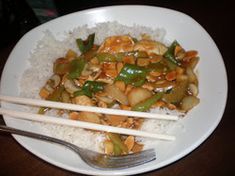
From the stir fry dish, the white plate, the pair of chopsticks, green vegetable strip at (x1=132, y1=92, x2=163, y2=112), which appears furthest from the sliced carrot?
the white plate

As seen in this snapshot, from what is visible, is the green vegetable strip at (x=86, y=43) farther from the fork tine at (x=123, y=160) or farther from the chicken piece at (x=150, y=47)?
the fork tine at (x=123, y=160)

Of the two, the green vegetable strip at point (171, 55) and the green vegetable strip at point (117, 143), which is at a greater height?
the green vegetable strip at point (171, 55)

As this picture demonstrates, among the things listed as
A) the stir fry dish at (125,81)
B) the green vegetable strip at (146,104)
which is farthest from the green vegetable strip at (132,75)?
the green vegetable strip at (146,104)

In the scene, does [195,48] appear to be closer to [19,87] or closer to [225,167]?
[225,167]

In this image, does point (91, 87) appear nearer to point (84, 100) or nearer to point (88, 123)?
point (84, 100)

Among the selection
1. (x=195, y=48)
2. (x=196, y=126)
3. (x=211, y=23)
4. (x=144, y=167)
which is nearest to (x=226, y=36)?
(x=211, y=23)

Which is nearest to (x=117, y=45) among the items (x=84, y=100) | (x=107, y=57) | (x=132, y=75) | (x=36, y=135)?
(x=107, y=57)

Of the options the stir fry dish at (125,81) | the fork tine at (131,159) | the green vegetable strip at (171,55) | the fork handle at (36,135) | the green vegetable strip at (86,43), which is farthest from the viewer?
the green vegetable strip at (86,43)
